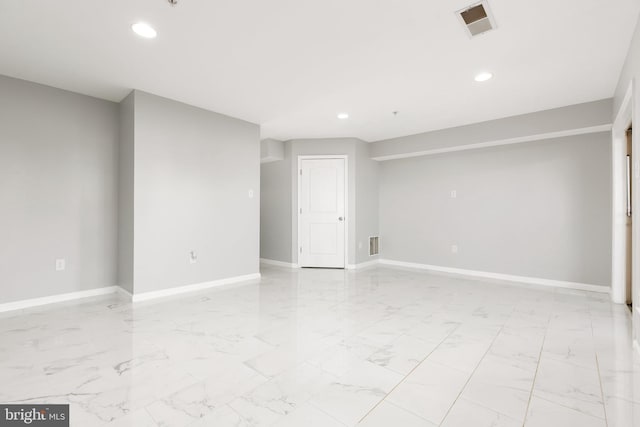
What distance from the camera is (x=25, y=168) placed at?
3316mm

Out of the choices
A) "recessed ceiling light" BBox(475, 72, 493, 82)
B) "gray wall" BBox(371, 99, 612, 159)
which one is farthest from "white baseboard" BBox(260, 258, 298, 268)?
"recessed ceiling light" BBox(475, 72, 493, 82)

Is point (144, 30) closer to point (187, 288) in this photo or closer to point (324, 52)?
point (324, 52)

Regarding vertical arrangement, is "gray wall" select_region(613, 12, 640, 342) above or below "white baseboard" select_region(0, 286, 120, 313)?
above

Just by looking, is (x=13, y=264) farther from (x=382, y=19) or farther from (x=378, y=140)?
(x=378, y=140)

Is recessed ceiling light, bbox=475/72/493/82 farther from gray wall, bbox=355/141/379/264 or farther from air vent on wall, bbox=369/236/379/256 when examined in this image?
air vent on wall, bbox=369/236/379/256

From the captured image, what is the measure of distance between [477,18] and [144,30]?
248cm

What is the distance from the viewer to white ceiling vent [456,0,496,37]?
2.10 meters

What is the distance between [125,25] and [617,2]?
11.3 ft

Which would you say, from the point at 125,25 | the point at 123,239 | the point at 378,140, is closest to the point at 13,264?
the point at 123,239

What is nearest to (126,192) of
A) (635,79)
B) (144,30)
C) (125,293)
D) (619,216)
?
(125,293)

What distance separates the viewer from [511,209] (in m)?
4.79

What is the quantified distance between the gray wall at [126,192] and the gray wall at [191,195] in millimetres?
103

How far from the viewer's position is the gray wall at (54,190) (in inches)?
127

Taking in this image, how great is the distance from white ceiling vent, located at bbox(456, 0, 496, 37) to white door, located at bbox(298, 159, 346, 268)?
3513 millimetres
